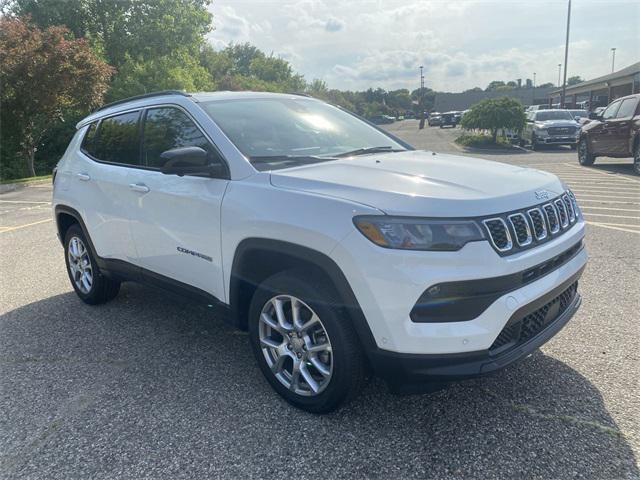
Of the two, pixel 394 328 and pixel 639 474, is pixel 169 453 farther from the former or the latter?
pixel 639 474

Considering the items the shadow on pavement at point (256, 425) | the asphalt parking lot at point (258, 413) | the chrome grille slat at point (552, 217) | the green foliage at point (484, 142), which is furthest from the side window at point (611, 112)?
the chrome grille slat at point (552, 217)

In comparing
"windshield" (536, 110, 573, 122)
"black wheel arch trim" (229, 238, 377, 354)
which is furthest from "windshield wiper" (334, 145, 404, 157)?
"windshield" (536, 110, 573, 122)

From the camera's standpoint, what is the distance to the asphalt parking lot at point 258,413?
254 centimetres

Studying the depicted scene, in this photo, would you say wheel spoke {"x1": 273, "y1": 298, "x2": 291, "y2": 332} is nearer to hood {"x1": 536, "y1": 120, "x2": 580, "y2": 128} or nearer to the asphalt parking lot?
the asphalt parking lot

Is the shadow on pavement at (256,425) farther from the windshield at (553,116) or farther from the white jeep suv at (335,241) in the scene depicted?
the windshield at (553,116)

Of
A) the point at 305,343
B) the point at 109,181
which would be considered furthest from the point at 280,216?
the point at 109,181

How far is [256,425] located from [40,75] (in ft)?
54.8

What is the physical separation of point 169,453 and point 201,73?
2951 centimetres

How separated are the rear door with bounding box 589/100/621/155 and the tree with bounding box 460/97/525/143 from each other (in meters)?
8.81

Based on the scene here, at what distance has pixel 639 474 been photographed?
7.80 ft

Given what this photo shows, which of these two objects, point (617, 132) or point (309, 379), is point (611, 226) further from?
point (617, 132)

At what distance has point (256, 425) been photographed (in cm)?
288

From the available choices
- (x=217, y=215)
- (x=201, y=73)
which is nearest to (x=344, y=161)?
(x=217, y=215)

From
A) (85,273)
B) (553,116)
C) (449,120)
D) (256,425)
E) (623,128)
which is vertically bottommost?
(256,425)
